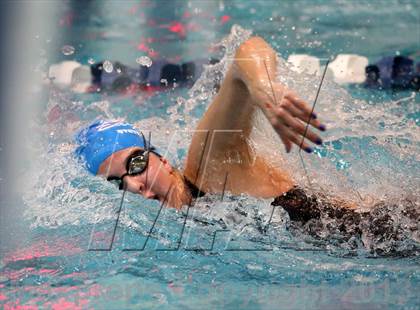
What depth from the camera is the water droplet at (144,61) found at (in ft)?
15.7

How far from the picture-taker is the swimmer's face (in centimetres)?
201

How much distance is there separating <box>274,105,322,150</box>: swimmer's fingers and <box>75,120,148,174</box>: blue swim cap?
820mm

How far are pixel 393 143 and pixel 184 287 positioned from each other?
1109 mm

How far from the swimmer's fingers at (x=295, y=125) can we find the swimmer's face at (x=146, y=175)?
0.68m

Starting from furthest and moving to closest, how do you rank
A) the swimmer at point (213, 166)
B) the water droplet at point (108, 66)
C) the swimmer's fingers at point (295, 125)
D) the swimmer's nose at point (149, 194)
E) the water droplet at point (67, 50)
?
the water droplet at point (67, 50), the water droplet at point (108, 66), the swimmer's nose at point (149, 194), the swimmer at point (213, 166), the swimmer's fingers at point (295, 125)

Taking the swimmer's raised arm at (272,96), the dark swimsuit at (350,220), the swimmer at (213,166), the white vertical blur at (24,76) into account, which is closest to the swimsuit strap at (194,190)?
the swimmer at (213,166)

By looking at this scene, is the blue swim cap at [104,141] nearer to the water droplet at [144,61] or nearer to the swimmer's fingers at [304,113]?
the swimmer's fingers at [304,113]

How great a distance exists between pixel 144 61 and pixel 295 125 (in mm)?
3786

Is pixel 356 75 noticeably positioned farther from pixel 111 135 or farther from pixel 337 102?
pixel 111 135

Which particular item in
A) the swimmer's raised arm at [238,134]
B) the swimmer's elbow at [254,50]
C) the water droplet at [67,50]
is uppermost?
the water droplet at [67,50]

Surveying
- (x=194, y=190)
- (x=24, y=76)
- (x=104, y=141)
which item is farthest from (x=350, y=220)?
(x=24, y=76)

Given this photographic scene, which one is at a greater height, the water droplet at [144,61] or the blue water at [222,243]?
the water droplet at [144,61]

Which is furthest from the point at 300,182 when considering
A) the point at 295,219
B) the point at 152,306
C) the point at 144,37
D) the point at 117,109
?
the point at 144,37

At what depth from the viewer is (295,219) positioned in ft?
6.62
